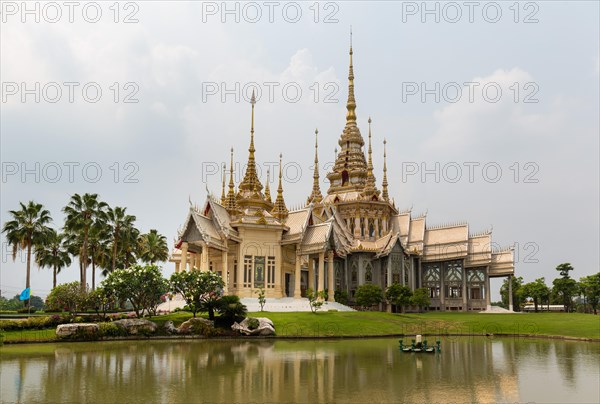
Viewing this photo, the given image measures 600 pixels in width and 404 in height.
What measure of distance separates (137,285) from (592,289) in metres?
54.8

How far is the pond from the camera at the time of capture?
15.1 meters

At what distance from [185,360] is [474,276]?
4651 centimetres

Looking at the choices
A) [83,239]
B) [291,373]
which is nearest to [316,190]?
[83,239]

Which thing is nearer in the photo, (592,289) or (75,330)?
(75,330)

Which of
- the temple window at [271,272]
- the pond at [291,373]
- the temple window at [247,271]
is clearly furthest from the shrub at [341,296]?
the pond at [291,373]

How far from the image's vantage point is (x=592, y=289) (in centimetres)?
6494

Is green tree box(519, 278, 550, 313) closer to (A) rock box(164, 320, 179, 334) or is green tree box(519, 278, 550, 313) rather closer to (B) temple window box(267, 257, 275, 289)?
(B) temple window box(267, 257, 275, 289)

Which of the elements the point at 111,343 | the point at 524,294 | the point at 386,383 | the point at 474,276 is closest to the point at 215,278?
the point at 111,343

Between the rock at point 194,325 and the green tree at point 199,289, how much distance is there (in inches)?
59.8

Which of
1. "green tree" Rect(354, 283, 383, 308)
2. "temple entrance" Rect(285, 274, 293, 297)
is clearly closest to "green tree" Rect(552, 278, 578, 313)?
"green tree" Rect(354, 283, 383, 308)

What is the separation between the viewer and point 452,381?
17.8m

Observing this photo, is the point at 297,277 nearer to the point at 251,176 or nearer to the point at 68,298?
the point at 251,176

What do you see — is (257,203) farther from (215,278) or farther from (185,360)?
(185,360)

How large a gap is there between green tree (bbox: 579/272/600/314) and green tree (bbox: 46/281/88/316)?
57.1 m
